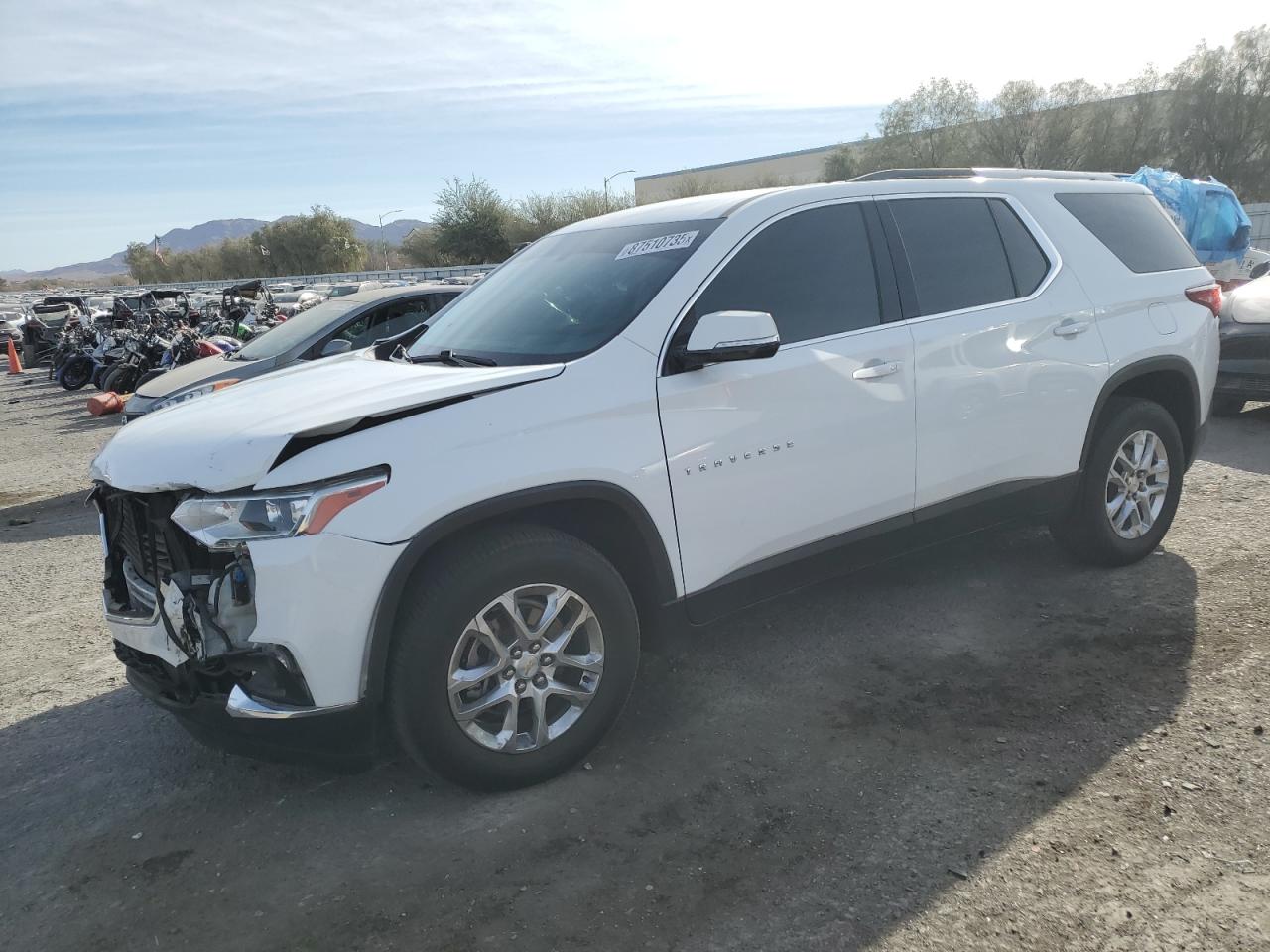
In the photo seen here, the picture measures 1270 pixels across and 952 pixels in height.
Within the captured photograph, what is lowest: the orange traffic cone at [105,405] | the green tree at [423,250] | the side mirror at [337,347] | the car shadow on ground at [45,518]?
the car shadow on ground at [45,518]

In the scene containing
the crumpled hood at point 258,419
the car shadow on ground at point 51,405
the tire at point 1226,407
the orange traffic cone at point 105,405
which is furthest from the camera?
the car shadow on ground at point 51,405

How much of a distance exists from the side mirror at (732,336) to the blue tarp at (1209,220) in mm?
12456

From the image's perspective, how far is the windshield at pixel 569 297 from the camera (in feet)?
11.2

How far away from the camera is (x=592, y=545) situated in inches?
131

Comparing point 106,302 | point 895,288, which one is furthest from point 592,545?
point 106,302

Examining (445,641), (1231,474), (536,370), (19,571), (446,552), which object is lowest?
(1231,474)

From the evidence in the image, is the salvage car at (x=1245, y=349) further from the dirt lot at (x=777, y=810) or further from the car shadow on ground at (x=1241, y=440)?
the dirt lot at (x=777, y=810)

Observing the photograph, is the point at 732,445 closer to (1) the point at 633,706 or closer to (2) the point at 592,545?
(2) the point at 592,545

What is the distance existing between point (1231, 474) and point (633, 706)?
5207 mm

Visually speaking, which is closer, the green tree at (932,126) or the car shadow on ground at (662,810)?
the car shadow on ground at (662,810)

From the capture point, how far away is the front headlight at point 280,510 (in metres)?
2.69

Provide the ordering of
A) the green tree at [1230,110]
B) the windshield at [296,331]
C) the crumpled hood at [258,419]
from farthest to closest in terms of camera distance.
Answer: the green tree at [1230,110]
the windshield at [296,331]
the crumpled hood at [258,419]

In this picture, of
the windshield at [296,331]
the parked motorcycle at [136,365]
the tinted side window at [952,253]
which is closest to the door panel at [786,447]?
the tinted side window at [952,253]

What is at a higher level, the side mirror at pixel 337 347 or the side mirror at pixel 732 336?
the side mirror at pixel 732 336
